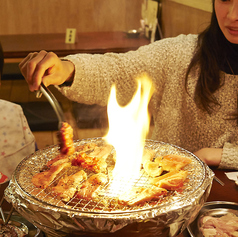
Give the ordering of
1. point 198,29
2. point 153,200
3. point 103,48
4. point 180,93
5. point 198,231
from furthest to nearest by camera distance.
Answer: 1. point 103,48
2. point 198,29
3. point 180,93
4. point 198,231
5. point 153,200

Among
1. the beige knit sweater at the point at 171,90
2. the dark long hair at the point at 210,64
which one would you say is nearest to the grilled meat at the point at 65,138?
the beige knit sweater at the point at 171,90

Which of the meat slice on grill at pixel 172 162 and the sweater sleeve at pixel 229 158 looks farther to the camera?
the sweater sleeve at pixel 229 158

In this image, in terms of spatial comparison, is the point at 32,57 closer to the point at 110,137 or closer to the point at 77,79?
the point at 77,79

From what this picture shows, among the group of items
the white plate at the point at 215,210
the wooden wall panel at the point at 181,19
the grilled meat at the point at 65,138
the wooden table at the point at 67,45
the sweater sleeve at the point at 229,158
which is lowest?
the sweater sleeve at the point at 229,158

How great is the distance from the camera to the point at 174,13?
13.4ft

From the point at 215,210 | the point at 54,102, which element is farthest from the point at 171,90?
the point at 54,102

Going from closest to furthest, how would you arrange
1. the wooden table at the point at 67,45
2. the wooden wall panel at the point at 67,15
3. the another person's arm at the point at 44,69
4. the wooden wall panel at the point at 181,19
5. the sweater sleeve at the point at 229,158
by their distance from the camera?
the another person's arm at the point at 44,69, the sweater sleeve at the point at 229,158, the wooden wall panel at the point at 181,19, the wooden table at the point at 67,45, the wooden wall panel at the point at 67,15

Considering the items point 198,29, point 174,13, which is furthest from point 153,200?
point 174,13

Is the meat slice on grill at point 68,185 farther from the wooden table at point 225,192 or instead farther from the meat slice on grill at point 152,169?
the wooden table at point 225,192

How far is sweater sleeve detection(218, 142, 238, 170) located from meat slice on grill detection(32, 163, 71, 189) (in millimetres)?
865

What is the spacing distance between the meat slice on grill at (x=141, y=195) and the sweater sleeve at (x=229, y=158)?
73cm

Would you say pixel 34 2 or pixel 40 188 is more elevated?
pixel 34 2

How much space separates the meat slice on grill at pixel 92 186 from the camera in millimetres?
959

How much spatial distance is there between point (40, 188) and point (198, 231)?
0.54m
